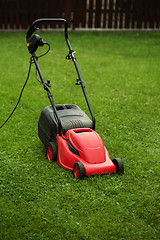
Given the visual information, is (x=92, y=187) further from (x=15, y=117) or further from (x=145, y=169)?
(x=15, y=117)

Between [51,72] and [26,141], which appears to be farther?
[51,72]

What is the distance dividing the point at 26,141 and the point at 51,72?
3196 millimetres

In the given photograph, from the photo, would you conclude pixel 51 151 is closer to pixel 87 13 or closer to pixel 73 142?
pixel 73 142

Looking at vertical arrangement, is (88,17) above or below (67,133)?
below

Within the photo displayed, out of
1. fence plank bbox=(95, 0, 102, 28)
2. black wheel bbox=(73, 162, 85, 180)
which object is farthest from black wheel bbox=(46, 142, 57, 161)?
fence plank bbox=(95, 0, 102, 28)

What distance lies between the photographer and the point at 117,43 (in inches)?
429

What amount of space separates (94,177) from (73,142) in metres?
0.43

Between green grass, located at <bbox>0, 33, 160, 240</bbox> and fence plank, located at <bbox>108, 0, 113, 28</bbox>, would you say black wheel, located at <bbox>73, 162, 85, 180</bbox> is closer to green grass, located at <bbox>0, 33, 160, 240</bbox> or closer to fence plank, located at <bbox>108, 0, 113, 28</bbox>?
green grass, located at <bbox>0, 33, 160, 240</bbox>

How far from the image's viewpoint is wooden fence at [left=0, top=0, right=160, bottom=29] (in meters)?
12.2

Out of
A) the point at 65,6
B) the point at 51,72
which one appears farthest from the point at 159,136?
the point at 65,6

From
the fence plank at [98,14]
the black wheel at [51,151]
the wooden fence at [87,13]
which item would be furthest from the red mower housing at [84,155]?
the fence plank at [98,14]

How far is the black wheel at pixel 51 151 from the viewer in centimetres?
432

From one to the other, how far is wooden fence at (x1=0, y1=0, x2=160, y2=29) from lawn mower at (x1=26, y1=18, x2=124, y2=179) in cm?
803

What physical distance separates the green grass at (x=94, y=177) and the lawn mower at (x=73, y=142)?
0.35 feet
